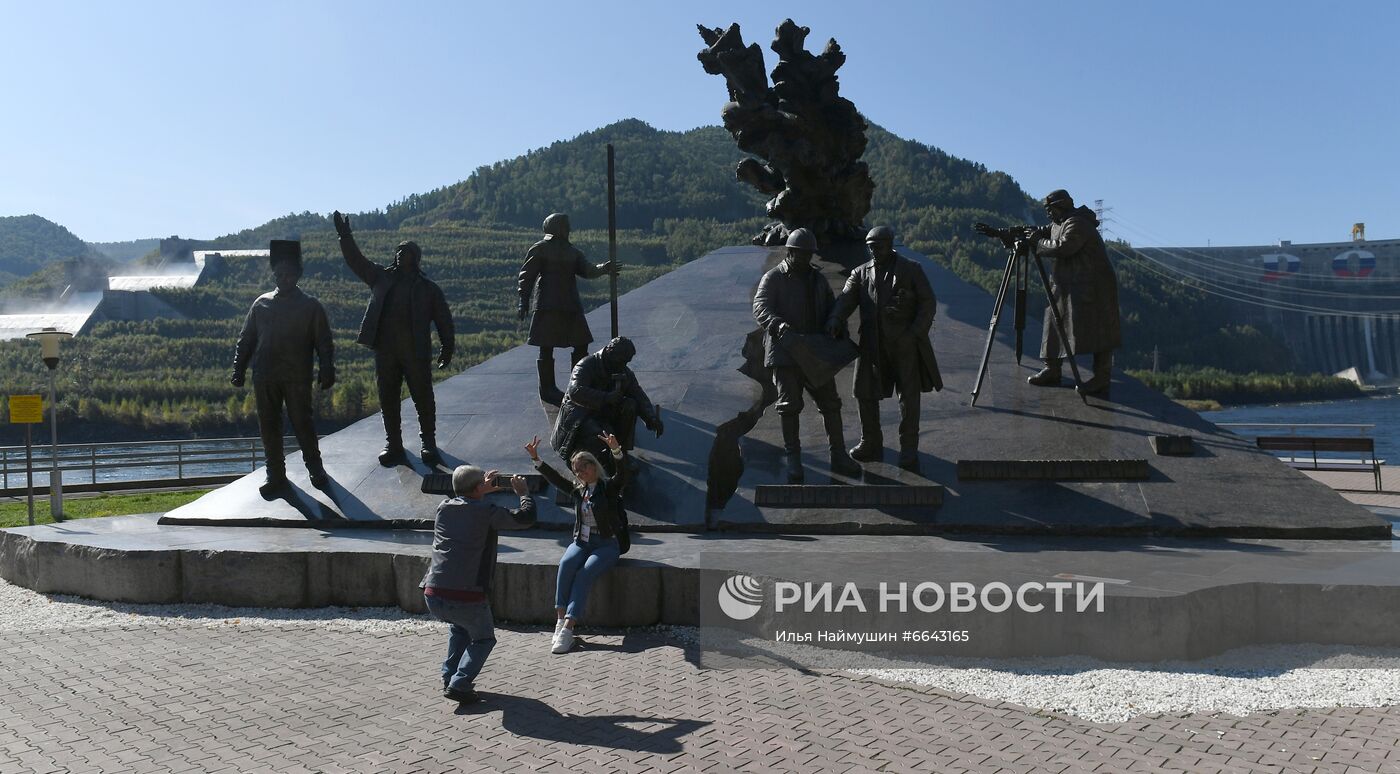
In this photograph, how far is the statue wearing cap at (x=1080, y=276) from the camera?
10.1 meters

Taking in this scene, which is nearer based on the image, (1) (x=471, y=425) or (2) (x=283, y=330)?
(2) (x=283, y=330)

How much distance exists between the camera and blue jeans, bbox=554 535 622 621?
6.37 meters

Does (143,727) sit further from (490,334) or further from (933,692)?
(490,334)

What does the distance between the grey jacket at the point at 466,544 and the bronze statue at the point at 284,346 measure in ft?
12.7

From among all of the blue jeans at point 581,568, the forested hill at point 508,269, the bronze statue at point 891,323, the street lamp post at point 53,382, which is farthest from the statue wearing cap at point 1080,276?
the forested hill at point 508,269

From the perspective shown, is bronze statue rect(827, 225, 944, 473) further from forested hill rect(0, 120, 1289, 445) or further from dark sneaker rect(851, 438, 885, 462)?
forested hill rect(0, 120, 1289, 445)

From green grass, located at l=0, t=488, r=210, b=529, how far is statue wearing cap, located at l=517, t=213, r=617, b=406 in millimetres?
5756

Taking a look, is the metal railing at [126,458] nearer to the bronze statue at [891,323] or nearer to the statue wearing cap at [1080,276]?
the bronze statue at [891,323]

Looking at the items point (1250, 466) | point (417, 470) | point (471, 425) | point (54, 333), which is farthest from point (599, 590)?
point (54, 333)

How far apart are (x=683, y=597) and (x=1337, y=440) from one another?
12714 mm

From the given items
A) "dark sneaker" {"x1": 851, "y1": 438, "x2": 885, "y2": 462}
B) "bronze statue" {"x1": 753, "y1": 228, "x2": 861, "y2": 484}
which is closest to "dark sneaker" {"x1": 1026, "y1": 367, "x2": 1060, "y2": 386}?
"dark sneaker" {"x1": 851, "y1": 438, "x2": 885, "y2": 462}

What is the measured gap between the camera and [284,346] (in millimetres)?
9047

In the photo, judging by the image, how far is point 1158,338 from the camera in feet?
246

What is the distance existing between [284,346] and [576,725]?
211 inches
